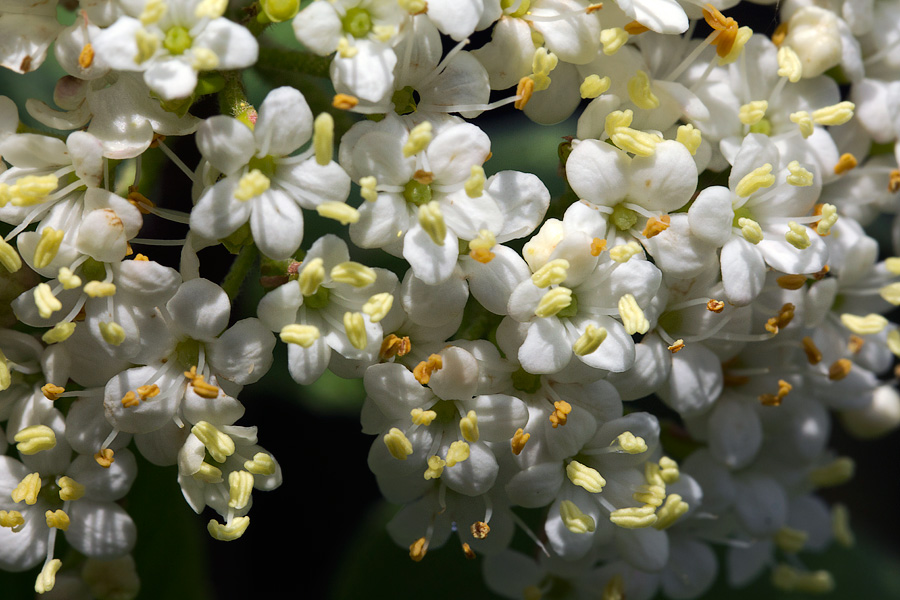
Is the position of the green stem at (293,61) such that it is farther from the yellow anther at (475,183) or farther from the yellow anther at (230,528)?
the yellow anther at (230,528)

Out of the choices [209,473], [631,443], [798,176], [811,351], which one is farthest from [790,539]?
[209,473]

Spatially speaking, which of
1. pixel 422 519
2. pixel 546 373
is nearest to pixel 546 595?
pixel 422 519

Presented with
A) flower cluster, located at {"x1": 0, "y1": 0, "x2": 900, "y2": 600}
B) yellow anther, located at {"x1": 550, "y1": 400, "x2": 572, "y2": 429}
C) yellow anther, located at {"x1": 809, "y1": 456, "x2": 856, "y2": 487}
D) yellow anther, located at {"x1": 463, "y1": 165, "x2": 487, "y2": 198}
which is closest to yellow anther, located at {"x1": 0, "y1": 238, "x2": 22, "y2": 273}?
flower cluster, located at {"x1": 0, "y1": 0, "x2": 900, "y2": 600}

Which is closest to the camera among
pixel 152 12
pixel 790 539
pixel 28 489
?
pixel 152 12

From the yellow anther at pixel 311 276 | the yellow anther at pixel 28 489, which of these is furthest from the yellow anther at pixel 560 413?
the yellow anther at pixel 28 489

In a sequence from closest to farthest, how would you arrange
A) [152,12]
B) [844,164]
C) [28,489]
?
1. [152,12]
2. [28,489]
3. [844,164]

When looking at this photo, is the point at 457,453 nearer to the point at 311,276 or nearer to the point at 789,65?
the point at 311,276
